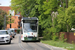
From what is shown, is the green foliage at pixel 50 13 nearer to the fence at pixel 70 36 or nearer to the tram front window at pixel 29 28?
the fence at pixel 70 36

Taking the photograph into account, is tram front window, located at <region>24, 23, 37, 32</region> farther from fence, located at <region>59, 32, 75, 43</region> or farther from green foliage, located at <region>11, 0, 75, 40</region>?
fence, located at <region>59, 32, 75, 43</region>

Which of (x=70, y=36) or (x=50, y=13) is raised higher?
(x=50, y=13)

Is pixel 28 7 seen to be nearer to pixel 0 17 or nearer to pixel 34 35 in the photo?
pixel 34 35

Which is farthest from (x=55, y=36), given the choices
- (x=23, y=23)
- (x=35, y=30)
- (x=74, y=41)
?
(x=74, y=41)

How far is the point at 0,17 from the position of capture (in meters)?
62.1

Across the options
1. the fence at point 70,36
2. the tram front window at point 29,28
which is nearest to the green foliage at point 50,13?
the fence at point 70,36

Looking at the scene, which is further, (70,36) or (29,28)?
(29,28)

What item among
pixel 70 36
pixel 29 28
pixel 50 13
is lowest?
pixel 70 36

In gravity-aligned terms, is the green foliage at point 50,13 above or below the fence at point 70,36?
above

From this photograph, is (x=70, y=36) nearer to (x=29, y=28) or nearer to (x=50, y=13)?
(x=29, y=28)

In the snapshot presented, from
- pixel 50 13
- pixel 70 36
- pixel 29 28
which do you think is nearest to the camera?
pixel 70 36

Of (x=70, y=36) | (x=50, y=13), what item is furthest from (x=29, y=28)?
(x=70, y=36)

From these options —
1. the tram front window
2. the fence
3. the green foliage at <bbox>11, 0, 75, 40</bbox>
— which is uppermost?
the green foliage at <bbox>11, 0, 75, 40</bbox>

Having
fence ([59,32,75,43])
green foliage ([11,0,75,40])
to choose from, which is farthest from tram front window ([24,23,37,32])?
fence ([59,32,75,43])
